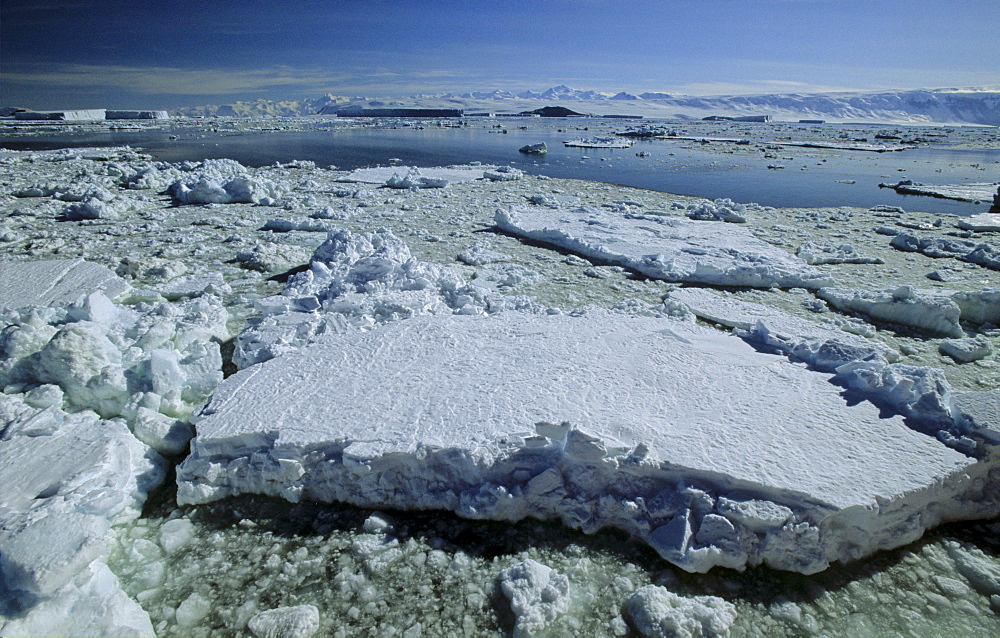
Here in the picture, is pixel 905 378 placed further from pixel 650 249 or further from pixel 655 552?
pixel 650 249

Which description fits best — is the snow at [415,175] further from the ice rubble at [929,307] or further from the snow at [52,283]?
the ice rubble at [929,307]

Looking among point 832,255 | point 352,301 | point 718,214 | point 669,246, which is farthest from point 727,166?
point 352,301

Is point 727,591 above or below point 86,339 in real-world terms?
below

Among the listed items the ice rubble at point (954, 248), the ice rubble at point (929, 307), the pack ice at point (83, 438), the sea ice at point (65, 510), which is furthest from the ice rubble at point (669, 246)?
the sea ice at point (65, 510)

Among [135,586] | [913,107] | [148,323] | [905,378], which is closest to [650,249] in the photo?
[905,378]

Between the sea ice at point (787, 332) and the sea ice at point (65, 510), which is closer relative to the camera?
the sea ice at point (65, 510)

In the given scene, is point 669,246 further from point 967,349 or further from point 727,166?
point 727,166

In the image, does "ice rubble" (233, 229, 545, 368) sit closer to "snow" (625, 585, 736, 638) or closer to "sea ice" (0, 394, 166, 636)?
"sea ice" (0, 394, 166, 636)
